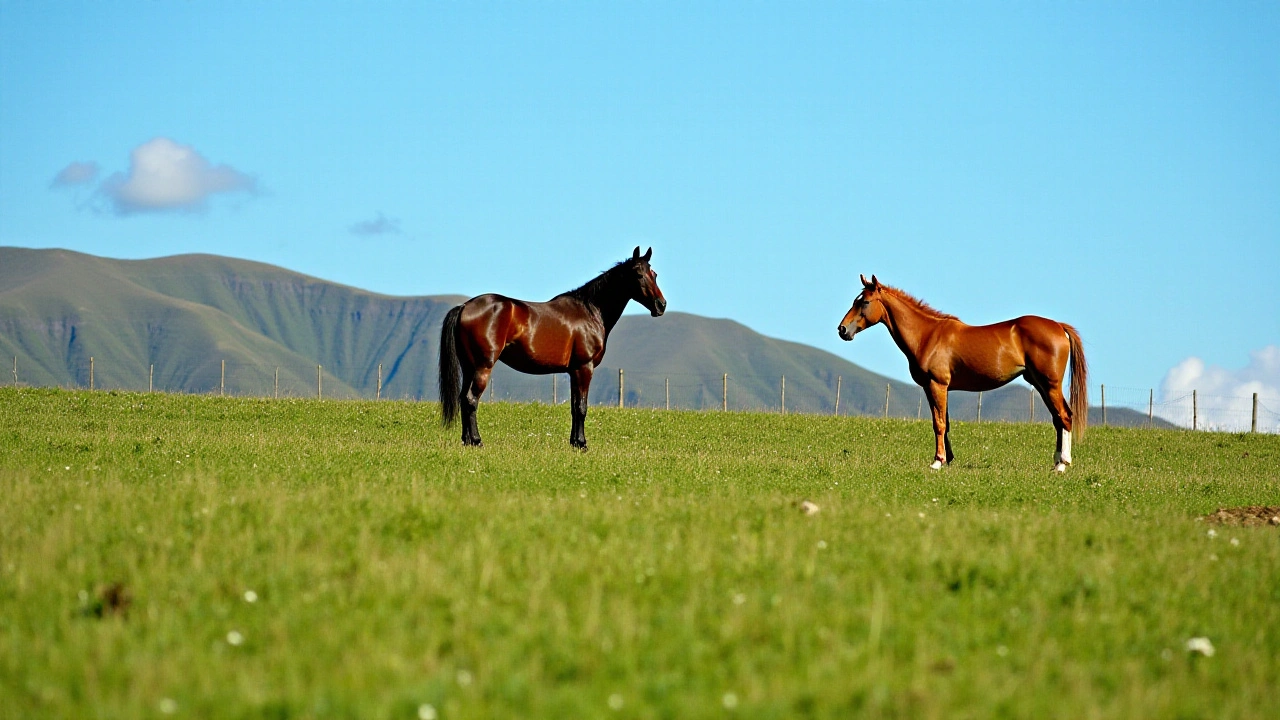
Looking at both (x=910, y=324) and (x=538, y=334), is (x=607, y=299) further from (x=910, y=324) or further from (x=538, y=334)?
(x=910, y=324)

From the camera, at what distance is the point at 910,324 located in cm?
2303

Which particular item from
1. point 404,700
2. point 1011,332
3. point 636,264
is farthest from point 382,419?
point 404,700

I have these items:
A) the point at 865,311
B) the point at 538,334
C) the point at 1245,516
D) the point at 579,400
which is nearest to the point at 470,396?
the point at 538,334

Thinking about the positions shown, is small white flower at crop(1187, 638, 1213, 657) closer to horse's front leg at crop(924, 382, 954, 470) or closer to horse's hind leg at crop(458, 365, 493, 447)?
horse's front leg at crop(924, 382, 954, 470)

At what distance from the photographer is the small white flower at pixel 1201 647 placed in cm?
725

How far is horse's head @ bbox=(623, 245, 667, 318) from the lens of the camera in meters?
22.6

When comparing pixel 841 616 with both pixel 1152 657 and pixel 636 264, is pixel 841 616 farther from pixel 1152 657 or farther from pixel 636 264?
pixel 636 264

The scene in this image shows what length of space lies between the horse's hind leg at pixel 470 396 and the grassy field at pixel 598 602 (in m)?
6.49

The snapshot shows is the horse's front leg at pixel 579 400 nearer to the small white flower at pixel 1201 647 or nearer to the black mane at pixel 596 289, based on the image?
the black mane at pixel 596 289

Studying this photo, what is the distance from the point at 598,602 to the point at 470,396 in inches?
583

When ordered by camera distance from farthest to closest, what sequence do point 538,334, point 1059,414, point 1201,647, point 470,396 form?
point 1059,414 → point 538,334 → point 470,396 → point 1201,647

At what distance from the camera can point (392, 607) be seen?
7.43 metres

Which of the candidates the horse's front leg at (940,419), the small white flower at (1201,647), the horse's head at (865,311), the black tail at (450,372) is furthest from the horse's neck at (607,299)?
the small white flower at (1201,647)

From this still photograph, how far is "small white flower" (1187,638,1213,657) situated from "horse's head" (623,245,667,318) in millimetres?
15718
